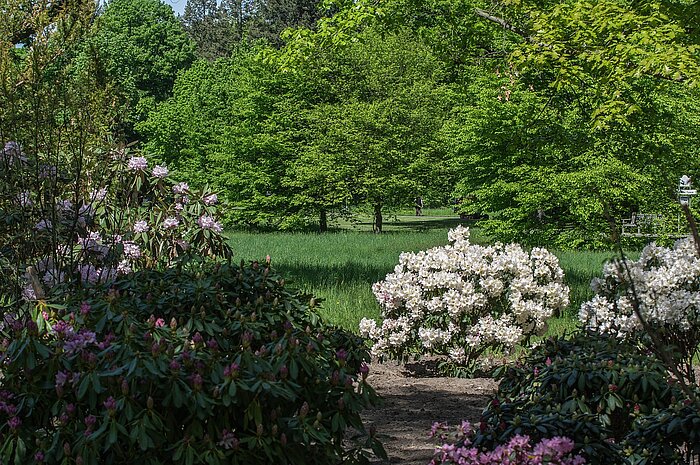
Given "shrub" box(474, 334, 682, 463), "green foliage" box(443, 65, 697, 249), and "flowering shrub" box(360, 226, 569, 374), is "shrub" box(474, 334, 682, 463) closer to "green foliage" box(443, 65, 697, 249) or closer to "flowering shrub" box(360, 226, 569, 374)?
"flowering shrub" box(360, 226, 569, 374)

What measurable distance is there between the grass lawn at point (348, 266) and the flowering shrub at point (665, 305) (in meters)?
2.11

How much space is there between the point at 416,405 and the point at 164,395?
9.67 ft

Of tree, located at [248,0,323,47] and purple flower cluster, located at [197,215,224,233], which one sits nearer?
purple flower cluster, located at [197,215,224,233]

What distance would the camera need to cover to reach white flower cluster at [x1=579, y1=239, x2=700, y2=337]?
15.9ft

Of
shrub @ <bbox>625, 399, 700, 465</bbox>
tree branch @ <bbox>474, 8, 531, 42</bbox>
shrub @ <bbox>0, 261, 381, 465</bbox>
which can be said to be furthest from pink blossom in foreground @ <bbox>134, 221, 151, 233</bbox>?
tree branch @ <bbox>474, 8, 531, 42</bbox>

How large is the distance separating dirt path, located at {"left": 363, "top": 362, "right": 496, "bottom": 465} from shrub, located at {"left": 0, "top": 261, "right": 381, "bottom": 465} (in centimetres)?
110

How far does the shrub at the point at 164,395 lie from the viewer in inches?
111

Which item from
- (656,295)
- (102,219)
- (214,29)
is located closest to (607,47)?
(656,295)

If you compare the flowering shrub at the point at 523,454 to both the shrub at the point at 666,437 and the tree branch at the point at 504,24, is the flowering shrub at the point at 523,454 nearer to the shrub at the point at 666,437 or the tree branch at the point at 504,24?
the shrub at the point at 666,437

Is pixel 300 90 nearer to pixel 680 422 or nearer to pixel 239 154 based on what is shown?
pixel 239 154

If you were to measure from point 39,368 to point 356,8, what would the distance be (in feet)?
30.7

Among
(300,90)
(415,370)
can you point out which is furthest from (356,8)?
(300,90)

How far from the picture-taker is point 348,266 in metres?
14.5

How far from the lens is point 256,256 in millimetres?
17234
